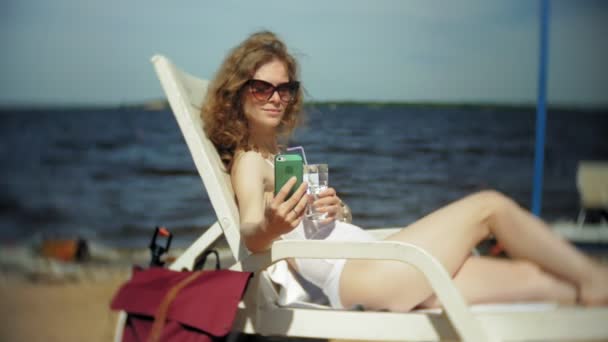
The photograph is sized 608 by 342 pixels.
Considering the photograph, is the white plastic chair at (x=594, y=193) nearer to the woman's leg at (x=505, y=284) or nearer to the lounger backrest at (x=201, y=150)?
the woman's leg at (x=505, y=284)

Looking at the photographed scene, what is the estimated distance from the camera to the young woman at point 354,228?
4.62ft

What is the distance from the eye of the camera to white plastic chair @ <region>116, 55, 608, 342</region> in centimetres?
139

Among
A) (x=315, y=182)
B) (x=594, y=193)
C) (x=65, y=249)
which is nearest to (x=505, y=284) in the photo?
(x=315, y=182)

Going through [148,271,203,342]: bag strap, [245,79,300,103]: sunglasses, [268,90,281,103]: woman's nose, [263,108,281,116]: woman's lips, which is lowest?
[148,271,203,342]: bag strap

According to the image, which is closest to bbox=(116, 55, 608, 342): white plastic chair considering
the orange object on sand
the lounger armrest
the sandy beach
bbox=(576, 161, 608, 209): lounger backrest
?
the lounger armrest

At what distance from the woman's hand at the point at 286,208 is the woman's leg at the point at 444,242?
274 mm

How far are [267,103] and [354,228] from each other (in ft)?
1.62

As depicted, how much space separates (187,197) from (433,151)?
2.43 meters

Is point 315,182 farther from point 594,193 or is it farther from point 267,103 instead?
point 594,193

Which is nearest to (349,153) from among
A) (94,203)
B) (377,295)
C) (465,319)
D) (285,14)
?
(285,14)

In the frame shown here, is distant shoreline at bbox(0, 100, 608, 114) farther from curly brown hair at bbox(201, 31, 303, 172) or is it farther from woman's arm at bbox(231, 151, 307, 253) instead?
woman's arm at bbox(231, 151, 307, 253)

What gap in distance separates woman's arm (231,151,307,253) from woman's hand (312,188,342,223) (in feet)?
0.54

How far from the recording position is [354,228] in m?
1.82

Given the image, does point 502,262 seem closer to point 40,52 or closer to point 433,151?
point 433,151
